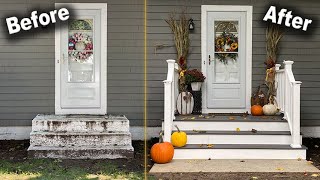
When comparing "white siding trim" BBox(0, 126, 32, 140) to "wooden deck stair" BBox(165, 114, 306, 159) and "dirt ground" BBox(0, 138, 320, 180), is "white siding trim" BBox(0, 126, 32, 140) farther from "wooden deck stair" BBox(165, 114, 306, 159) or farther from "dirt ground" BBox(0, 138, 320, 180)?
"wooden deck stair" BBox(165, 114, 306, 159)

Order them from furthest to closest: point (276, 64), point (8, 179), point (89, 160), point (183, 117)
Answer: point (276, 64) < point (183, 117) < point (89, 160) < point (8, 179)

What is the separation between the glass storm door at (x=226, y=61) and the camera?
32.9 ft

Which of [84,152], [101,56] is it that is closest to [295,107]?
[84,152]

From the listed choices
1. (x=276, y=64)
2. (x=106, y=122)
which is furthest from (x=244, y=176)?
(x=276, y=64)

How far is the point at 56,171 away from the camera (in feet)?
23.6

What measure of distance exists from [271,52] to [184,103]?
2082 millimetres

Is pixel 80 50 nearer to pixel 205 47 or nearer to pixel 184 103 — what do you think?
pixel 184 103

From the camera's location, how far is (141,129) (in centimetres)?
1001

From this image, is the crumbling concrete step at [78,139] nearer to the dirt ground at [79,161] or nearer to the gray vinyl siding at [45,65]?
the dirt ground at [79,161]

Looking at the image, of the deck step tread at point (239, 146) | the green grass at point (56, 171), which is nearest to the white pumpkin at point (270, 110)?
the deck step tread at point (239, 146)

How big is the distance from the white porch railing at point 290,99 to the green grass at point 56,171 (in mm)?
2776

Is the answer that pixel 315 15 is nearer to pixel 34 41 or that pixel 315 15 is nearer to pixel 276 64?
pixel 276 64

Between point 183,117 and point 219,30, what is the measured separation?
2166 mm

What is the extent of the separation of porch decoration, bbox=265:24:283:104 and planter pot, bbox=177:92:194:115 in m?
1.59
